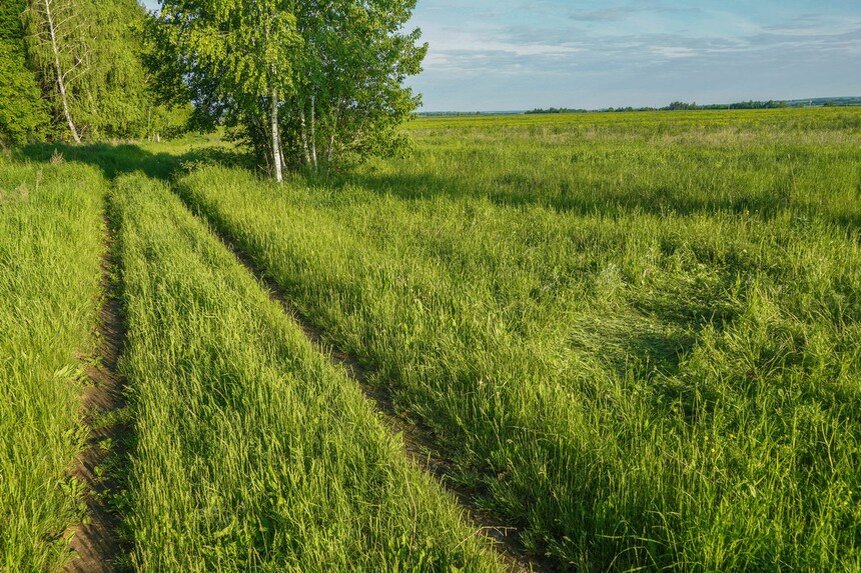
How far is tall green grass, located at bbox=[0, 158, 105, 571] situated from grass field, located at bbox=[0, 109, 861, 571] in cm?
5

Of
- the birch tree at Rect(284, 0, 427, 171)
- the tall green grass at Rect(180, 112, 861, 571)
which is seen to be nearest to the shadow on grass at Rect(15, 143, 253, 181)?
the birch tree at Rect(284, 0, 427, 171)

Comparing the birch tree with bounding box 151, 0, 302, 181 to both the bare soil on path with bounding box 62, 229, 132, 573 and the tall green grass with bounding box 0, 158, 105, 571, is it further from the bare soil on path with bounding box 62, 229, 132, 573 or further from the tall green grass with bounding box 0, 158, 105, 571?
the bare soil on path with bounding box 62, 229, 132, 573

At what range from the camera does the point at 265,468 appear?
300 cm

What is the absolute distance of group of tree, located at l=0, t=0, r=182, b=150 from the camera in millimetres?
28000

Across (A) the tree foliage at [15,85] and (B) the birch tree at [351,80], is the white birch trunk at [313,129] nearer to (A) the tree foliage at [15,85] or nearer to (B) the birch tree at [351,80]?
(B) the birch tree at [351,80]

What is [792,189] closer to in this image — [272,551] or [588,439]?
[588,439]

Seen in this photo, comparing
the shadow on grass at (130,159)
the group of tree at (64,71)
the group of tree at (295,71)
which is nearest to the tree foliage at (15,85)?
the group of tree at (64,71)

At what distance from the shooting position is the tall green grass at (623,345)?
8.54ft

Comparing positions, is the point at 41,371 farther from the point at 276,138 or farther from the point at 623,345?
the point at 276,138

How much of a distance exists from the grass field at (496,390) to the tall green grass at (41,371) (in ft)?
0.16

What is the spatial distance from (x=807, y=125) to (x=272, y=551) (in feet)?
129

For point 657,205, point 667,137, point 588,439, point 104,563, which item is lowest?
point 104,563

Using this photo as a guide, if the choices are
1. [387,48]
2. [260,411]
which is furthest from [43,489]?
[387,48]

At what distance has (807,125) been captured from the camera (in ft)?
104
